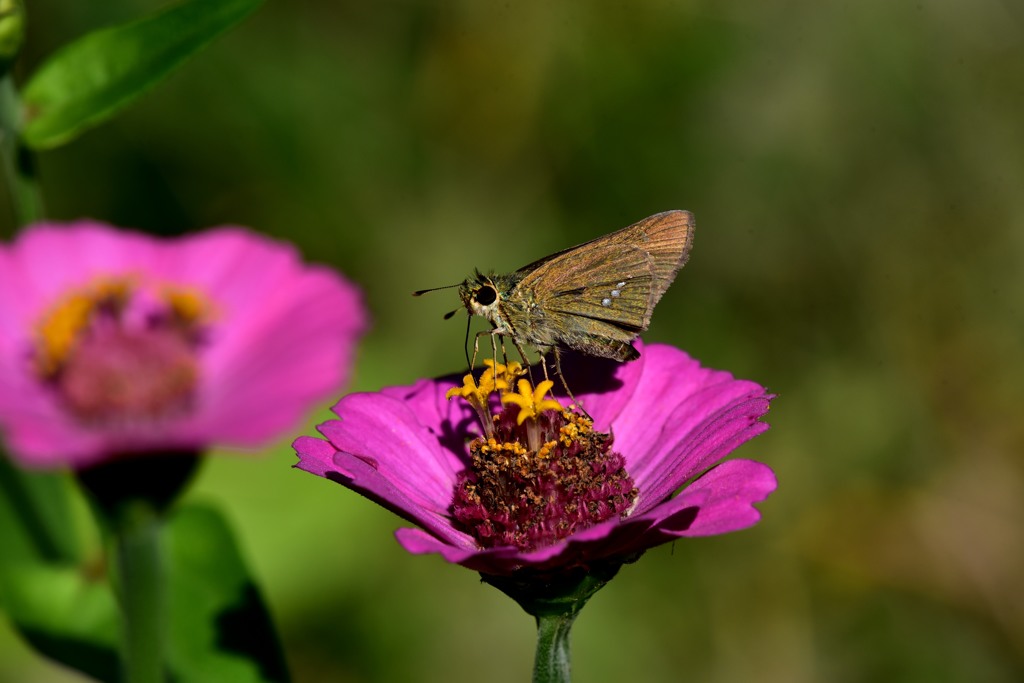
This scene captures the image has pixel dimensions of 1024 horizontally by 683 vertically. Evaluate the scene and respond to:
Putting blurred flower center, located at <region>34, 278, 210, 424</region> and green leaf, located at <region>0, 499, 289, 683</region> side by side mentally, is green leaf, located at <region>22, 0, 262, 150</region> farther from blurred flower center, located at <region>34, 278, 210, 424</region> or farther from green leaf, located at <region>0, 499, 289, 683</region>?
green leaf, located at <region>0, 499, 289, 683</region>

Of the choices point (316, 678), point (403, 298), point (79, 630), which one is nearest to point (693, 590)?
point (316, 678)

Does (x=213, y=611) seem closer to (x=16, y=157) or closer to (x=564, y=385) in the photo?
(x=564, y=385)

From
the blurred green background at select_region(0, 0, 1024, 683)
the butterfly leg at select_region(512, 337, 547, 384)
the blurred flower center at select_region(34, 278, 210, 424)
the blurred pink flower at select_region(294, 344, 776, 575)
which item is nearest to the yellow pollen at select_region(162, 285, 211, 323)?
the blurred flower center at select_region(34, 278, 210, 424)

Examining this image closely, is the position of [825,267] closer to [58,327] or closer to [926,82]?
[926,82]

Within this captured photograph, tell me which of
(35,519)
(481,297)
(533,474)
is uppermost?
(481,297)

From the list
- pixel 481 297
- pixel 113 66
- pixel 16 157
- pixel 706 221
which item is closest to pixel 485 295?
pixel 481 297

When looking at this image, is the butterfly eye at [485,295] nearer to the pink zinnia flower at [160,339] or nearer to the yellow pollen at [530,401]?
the yellow pollen at [530,401]

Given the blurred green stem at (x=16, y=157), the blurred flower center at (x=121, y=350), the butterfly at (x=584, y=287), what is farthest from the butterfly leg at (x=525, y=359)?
the blurred green stem at (x=16, y=157)
